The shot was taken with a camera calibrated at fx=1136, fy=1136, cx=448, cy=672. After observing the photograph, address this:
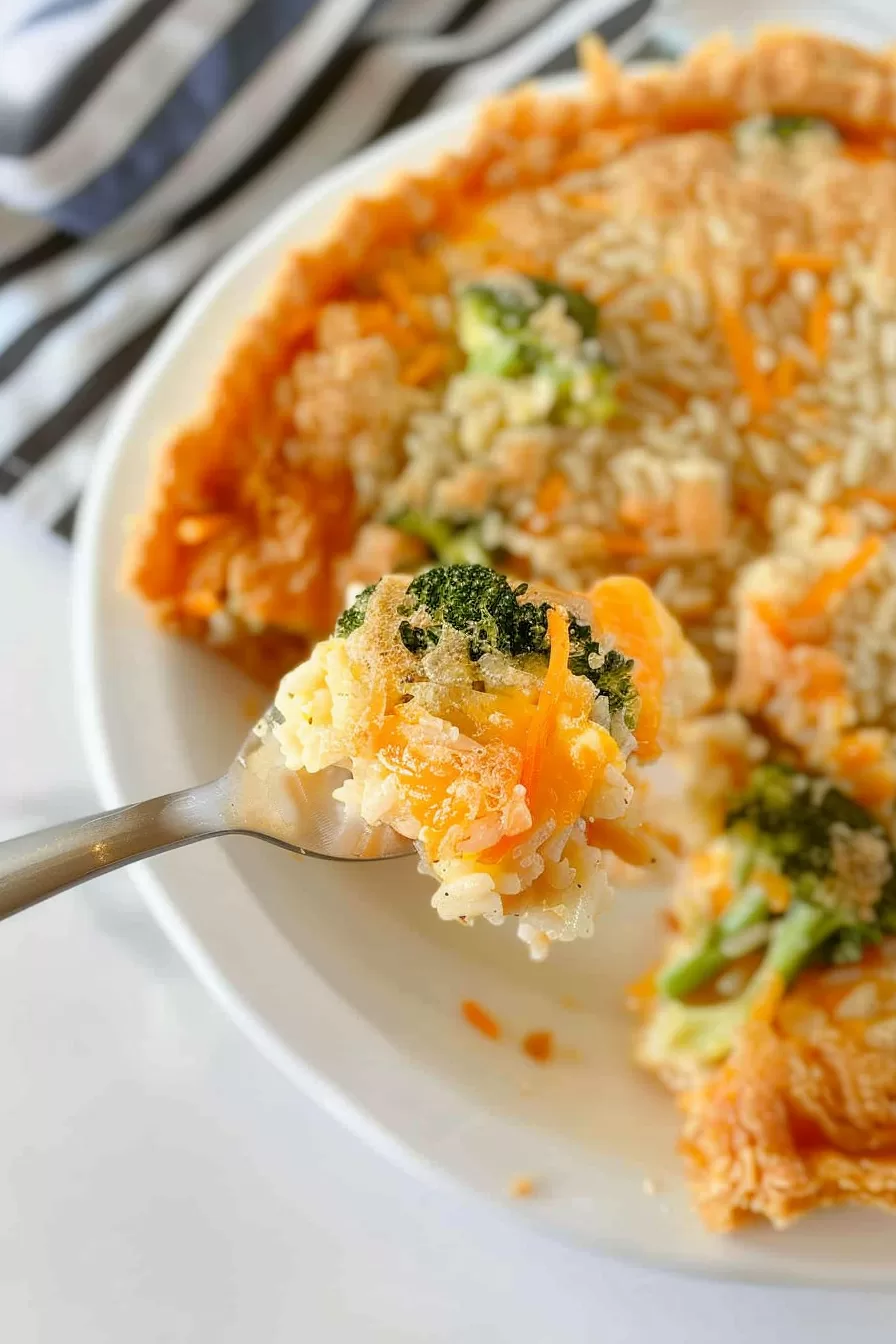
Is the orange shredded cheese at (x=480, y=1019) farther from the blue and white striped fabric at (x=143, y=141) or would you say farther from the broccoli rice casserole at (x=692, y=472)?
the blue and white striped fabric at (x=143, y=141)

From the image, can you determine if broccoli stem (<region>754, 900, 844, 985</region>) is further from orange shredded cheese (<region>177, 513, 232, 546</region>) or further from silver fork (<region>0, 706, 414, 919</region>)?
orange shredded cheese (<region>177, 513, 232, 546</region>)

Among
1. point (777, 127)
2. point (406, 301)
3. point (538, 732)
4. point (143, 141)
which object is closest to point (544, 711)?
point (538, 732)

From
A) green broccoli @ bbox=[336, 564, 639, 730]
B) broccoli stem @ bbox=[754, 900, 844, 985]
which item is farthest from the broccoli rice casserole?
green broccoli @ bbox=[336, 564, 639, 730]

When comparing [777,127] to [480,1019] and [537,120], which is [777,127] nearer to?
[537,120]

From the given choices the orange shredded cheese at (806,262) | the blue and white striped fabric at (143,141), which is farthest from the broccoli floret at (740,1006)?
the blue and white striped fabric at (143,141)

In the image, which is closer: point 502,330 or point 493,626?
point 493,626
